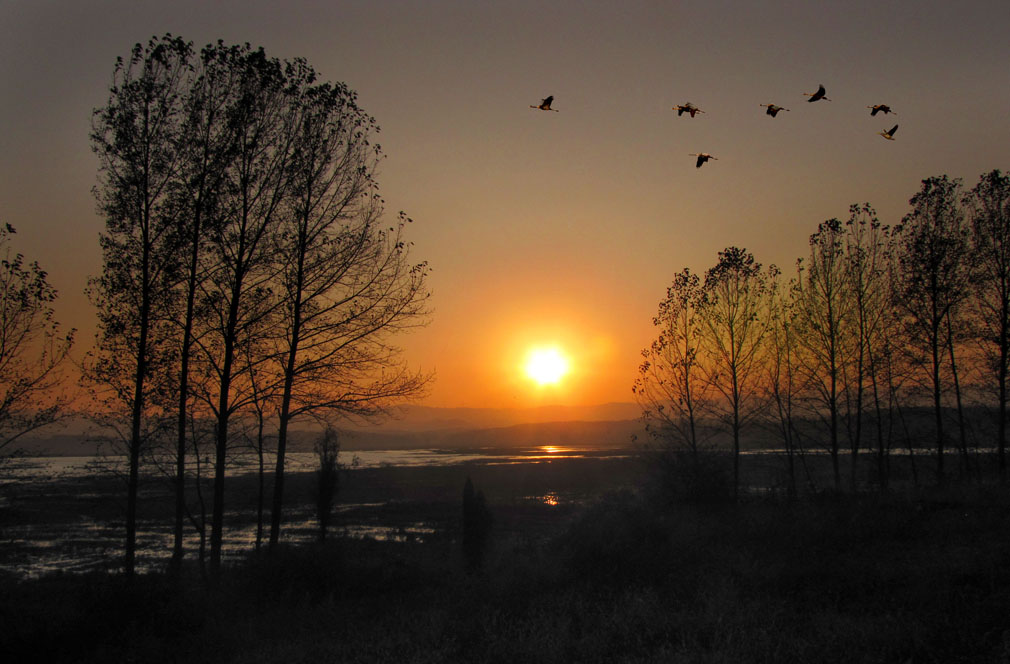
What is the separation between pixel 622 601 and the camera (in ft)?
43.0

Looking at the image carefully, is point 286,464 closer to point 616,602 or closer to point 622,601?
point 616,602

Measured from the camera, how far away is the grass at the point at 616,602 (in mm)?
9789

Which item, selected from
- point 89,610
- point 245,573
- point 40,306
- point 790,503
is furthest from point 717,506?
point 40,306

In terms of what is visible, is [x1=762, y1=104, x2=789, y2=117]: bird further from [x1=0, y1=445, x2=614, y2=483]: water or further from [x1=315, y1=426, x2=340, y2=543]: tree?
[x1=315, y1=426, x2=340, y2=543]: tree

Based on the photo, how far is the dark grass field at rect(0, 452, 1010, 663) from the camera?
9820mm

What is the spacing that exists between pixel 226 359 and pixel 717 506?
21.2 meters

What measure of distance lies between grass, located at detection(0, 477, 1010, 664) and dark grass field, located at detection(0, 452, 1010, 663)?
5 cm

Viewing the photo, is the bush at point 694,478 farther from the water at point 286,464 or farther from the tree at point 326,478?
the tree at point 326,478

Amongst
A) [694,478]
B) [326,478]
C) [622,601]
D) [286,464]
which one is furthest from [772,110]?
[286,464]

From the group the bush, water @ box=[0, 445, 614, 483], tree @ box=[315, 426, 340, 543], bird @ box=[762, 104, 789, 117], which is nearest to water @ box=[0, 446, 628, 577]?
tree @ box=[315, 426, 340, 543]

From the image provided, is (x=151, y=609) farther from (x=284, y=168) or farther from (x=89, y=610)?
(x=284, y=168)

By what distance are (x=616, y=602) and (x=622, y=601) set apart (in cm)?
14

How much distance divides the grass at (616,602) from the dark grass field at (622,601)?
0.05 metres

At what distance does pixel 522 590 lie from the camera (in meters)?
14.9
